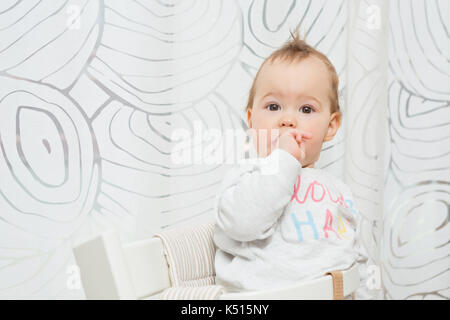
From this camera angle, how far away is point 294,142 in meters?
0.65

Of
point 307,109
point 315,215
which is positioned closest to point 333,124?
point 307,109

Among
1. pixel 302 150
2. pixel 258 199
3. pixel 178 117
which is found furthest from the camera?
pixel 178 117

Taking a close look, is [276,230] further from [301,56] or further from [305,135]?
[301,56]

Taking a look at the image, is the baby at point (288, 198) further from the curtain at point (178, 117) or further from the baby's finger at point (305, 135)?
the curtain at point (178, 117)

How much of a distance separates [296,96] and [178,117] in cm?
26

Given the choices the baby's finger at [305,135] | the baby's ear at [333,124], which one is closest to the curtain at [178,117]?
the baby's ear at [333,124]

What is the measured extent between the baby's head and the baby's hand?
1cm

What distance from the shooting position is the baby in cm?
59

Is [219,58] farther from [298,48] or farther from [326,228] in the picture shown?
[326,228]

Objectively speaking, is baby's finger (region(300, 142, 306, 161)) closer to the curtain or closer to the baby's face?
the baby's face

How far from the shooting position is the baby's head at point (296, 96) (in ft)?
2.26

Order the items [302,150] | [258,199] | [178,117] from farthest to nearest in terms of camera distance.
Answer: [178,117]
[302,150]
[258,199]
